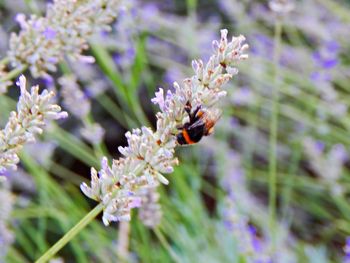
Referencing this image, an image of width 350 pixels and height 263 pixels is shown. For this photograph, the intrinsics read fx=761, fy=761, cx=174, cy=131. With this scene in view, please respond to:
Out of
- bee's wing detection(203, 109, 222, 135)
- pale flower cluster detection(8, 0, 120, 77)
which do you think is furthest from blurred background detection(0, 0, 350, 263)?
bee's wing detection(203, 109, 222, 135)

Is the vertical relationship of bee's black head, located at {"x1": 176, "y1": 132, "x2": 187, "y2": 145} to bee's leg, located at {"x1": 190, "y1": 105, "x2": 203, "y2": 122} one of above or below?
below

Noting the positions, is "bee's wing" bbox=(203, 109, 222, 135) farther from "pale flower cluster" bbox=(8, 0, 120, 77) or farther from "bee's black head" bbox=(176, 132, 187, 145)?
"pale flower cluster" bbox=(8, 0, 120, 77)

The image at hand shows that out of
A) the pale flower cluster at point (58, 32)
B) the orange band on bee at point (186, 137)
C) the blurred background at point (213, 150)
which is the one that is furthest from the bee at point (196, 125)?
the blurred background at point (213, 150)

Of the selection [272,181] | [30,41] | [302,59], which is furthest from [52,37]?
[302,59]

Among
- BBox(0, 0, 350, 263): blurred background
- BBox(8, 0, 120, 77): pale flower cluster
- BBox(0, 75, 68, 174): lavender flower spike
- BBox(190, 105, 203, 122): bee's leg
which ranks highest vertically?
BBox(0, 75, 68, 174): lavender flower spike

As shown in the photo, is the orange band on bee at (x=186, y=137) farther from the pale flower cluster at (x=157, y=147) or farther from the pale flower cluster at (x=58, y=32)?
the pale flower cluster at (x=58, y=32)

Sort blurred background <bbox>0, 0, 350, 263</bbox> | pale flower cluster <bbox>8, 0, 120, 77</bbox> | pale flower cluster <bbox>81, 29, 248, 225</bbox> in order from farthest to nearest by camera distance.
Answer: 1. blurred background <bbox>0, 0, 350, 263</bbox>
2. pale flower cluster <bbox>8, 0, 120, 77</bbox>
3. pale flower cluster <bbox>81, 29, 248, 225</bbox>

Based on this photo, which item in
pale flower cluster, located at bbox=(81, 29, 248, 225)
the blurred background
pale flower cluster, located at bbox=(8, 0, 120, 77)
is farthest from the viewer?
the blurred background

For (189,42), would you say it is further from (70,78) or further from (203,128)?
(203,128)
